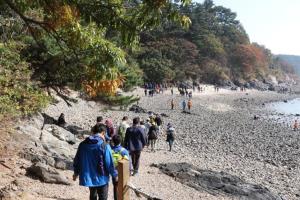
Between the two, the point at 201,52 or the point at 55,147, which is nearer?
the point at 55,147

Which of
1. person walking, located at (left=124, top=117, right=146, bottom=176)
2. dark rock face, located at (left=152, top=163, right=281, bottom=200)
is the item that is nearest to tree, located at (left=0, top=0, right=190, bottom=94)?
person walking, located at (left=124, top=117, right=146, bottom=176)

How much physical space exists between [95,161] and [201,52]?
85033 mm

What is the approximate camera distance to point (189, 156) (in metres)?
20.3

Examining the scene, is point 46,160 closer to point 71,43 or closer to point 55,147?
point 55,147

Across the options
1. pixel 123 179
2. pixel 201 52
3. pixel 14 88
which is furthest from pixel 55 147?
pixel 201 52

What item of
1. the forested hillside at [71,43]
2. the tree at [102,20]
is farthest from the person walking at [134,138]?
the tree at [102,20]

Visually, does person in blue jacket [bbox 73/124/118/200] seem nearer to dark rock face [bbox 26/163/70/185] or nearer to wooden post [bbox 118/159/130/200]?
wooden post [bbox 118/159/130/200]

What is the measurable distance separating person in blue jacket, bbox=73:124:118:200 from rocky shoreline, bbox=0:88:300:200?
2.19 meters

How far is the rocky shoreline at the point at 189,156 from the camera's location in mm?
11094

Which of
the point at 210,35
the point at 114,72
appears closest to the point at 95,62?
the point at 114,72

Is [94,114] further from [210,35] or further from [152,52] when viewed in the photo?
[210,35]

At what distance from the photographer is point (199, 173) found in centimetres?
1551

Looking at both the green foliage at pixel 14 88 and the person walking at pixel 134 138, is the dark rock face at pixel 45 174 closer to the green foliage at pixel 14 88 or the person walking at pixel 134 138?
the green foliage at pixel 14 88

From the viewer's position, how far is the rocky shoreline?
11.1 m
